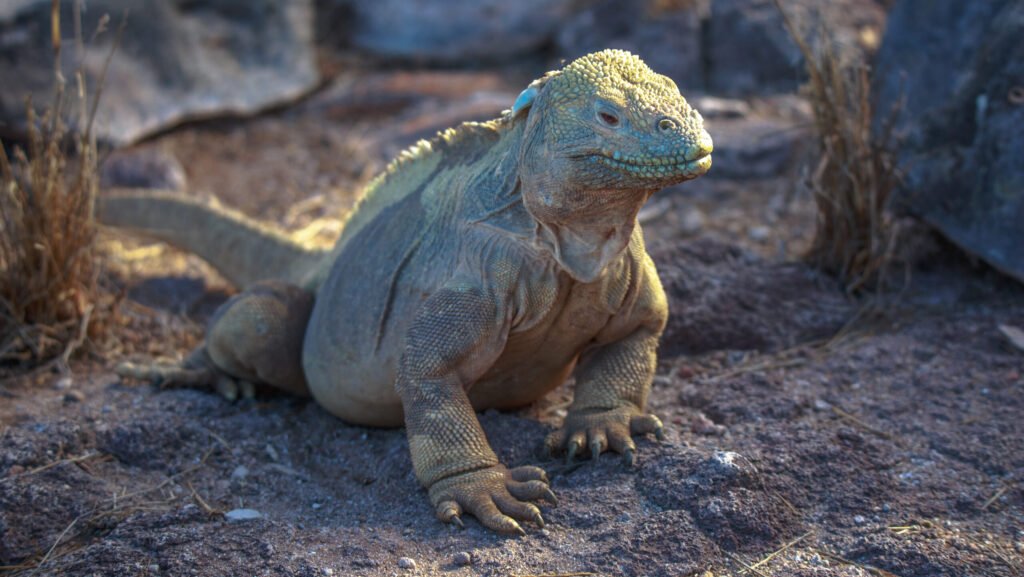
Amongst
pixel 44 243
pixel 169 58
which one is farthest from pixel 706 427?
pixel 169 58

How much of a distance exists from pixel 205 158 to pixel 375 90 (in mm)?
1987

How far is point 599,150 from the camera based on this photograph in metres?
3.49

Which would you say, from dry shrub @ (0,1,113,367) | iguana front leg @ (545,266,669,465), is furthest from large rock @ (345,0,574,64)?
iguana front leg @ (545,266,669,465)

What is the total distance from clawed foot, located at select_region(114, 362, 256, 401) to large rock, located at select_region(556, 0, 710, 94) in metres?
5.34

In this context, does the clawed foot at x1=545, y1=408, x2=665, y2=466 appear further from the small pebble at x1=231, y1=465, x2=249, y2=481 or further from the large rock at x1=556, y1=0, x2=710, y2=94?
the large rock at x1=556, y1=0, x2=710, y2=94

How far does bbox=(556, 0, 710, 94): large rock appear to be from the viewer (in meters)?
9.53

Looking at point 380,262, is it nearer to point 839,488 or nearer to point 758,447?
point 758,447

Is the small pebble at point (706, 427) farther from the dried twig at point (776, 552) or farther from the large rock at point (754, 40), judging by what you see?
the large rock at point (754, 40)

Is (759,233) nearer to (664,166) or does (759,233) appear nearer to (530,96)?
(530,96)

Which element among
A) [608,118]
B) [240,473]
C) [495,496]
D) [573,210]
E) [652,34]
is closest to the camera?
[608,118]

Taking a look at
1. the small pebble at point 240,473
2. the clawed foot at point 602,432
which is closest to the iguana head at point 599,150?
the clawed foot at point 602,432

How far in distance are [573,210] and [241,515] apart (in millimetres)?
1744

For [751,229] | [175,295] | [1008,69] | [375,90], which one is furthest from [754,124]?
[175,295]

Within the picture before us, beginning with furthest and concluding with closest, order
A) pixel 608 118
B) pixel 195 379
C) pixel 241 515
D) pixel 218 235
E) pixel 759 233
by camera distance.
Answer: pixel 759 233, pixel 218 235, pixel 195 379, pixel 241 515, pixel 608 118
